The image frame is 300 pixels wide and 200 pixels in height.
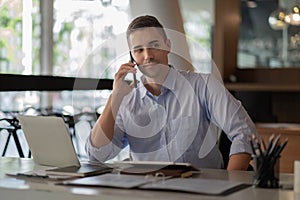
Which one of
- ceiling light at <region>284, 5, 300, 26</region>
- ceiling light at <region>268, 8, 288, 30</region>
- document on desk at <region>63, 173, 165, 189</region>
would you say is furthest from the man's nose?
ceiling light at <region>268, 8, 288, 30</region>

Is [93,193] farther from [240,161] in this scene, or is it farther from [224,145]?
[224,145]

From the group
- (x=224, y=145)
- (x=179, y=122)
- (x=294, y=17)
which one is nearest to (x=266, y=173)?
(x=179, y=122)

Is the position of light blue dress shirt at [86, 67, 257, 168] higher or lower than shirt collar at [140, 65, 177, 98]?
lower

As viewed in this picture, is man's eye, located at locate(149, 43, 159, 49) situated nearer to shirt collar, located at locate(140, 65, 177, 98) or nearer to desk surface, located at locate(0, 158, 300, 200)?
shirt collar, located at locate(140, 65, 177, 98)

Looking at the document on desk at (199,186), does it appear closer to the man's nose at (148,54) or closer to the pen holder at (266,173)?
the pen holder at (266,173)

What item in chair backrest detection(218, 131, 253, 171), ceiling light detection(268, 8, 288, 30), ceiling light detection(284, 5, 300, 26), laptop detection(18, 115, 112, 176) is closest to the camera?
laptop detection(18, 115, 112, 176)

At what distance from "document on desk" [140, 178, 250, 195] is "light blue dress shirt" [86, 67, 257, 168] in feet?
2.15

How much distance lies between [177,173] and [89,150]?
702mm

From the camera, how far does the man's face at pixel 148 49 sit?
2.75 meters

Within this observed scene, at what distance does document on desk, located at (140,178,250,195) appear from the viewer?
1892 millimetres

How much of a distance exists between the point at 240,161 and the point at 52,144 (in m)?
0.74

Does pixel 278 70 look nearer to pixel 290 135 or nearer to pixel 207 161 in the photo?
pixel 290 135

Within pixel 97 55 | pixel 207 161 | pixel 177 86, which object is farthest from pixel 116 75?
pixel 97 55

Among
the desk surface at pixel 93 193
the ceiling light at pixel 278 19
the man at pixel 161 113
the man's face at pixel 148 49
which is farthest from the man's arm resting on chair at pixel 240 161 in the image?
the ceiling light at pixel 278 19
